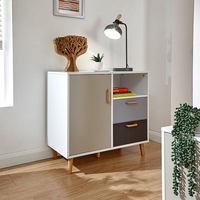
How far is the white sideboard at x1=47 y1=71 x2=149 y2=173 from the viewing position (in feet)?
7.46

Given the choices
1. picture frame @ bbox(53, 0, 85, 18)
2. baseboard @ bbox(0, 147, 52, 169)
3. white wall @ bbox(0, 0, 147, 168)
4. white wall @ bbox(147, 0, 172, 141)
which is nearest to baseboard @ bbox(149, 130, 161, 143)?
white wall @ bbox(147, 0, 172, 141)

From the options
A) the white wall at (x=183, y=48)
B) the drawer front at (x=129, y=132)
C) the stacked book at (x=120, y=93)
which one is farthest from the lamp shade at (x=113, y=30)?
the white wall at (x=183, y=48)

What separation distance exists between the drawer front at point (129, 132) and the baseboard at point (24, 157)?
706mm

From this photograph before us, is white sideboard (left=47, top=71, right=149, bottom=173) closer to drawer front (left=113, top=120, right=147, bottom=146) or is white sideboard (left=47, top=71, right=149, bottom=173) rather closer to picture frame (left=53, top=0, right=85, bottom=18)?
drawer front (left=113, top=120, right=147, bottom=146)

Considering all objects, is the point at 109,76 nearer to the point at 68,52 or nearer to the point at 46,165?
the point at 68,52

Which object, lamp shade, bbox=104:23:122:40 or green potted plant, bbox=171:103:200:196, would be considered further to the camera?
lamp shade, bbox=104:23:122:40

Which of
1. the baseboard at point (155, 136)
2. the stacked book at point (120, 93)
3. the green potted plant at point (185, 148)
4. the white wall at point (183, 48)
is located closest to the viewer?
the green potted plant at point (185, 148)

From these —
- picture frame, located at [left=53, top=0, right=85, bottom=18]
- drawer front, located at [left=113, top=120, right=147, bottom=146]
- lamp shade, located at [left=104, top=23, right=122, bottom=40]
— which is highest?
picture frame, located at [left=53, top=0, right=85, bottom=18]

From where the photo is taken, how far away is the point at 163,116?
3.16 meters

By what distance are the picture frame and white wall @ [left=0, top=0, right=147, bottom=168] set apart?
5cm

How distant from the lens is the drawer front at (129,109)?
2.51 meters

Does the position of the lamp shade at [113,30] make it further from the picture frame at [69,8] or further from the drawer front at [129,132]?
the drawer front at [129,132]

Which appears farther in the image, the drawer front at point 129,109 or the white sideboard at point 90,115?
the drawer front at point 129,109

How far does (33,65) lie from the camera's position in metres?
2.55
